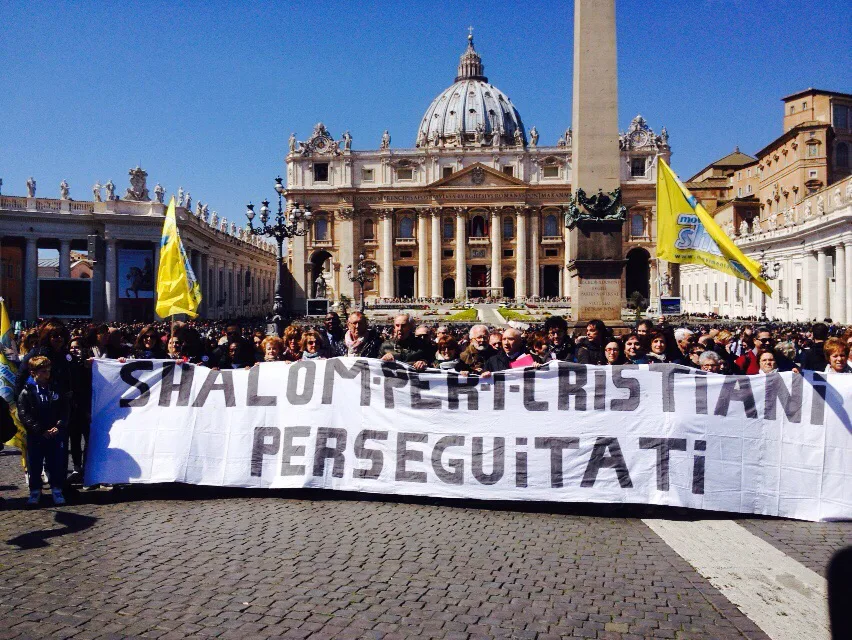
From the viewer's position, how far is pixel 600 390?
675cm

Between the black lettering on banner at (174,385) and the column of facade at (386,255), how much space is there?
250ft

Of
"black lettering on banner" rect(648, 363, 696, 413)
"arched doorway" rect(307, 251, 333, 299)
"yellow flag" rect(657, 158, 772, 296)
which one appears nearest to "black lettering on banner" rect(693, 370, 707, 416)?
"black lettering on banner" rect(648, 363, 696, 413)

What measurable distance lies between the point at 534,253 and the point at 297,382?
78.3 meters

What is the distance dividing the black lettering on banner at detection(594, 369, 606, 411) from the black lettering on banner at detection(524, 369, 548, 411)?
1.60 ft

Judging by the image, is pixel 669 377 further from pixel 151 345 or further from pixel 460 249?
pixel 460 249

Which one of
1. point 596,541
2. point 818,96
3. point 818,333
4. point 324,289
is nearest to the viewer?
point 596,541

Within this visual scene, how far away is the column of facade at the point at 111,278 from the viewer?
47.2 metres

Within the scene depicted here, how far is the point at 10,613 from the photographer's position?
177 inches

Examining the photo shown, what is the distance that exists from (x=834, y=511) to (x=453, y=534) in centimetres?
343

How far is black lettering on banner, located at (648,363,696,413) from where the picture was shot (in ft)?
21.7

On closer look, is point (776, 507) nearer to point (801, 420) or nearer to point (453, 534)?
point (801, 420)

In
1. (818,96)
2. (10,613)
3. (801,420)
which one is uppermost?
(818,96)

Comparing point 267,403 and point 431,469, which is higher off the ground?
point 267,403

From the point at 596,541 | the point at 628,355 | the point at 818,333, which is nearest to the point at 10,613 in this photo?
the point at 596,541
